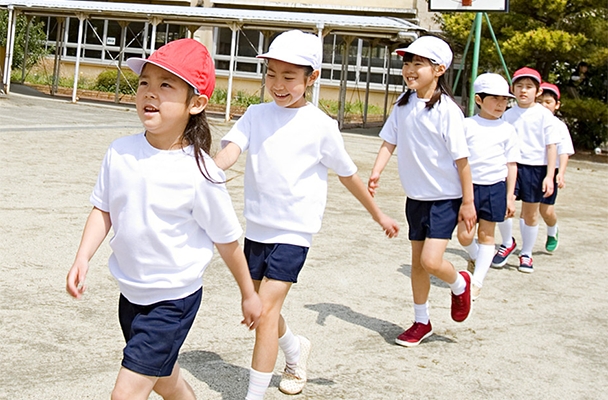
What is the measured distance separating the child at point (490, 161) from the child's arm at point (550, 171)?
37.4 inches

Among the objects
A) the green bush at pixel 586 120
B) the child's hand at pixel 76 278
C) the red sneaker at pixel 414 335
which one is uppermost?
the green bush at pixel 586 120

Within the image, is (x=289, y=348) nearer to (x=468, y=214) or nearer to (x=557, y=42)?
(x=468, y=214)

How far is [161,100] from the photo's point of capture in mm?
2762

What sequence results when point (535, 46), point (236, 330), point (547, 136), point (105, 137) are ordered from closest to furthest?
point (236, 330) < point (547, 136) < point (105, 137) < point (535, 46)

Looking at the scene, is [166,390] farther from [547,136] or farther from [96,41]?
[96,41]

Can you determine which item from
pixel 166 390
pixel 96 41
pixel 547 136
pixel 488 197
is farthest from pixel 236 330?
pixel 96 41

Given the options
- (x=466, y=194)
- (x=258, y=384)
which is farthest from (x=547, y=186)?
(x=258, y=384)

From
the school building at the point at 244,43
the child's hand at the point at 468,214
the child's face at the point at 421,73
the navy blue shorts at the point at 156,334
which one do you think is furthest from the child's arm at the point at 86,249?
the school building at the point at 244,43

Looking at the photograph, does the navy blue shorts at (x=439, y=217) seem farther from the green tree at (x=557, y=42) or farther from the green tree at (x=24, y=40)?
the green tree at (x=24, y=40)

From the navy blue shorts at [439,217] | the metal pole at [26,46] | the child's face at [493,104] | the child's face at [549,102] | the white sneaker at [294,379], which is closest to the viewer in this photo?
the white sneaker at [294,379]

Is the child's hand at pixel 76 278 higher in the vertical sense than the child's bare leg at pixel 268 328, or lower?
higher

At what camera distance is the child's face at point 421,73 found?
4750 mm

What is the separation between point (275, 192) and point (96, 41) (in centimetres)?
2867

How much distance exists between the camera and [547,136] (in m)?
7.46
